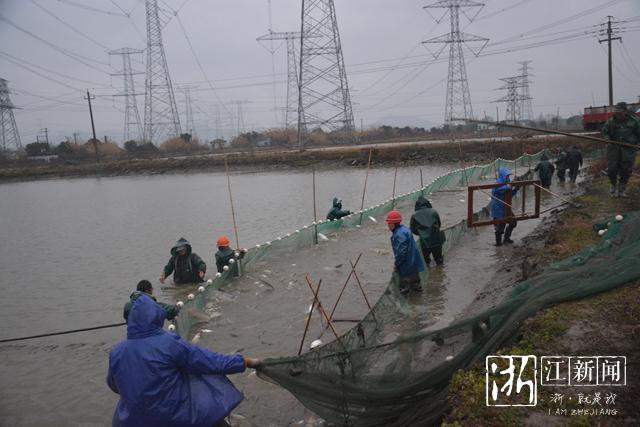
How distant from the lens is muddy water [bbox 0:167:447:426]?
6777 millimetres

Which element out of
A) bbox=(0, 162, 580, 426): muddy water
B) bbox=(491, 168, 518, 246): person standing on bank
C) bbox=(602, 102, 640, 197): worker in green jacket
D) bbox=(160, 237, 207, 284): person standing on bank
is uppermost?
bbox=(602, 102, 640, 197): worker in green jacket

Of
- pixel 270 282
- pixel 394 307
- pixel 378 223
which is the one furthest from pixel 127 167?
pixel 394 307

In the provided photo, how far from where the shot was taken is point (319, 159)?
43844 mm

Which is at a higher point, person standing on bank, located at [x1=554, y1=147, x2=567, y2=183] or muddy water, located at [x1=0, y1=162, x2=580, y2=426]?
person standing on bank, located at [x1=554, y1=147, x2=567, y2=183]

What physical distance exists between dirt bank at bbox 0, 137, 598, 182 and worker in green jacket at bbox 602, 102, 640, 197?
21369 millimetres

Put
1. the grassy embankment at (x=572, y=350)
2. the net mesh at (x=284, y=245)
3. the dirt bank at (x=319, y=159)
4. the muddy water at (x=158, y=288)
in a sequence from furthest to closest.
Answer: the dirt bank at (x=319, y=159), the net mesh at (x=284, y=245), the muddy water at (x=158, y=288), the grassy embankment at (x=572, y=350)

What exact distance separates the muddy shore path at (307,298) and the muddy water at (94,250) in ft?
0.79

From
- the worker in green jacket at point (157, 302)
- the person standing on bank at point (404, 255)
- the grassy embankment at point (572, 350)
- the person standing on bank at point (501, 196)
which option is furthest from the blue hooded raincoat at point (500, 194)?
the worker in green jacket at point (157, 302)

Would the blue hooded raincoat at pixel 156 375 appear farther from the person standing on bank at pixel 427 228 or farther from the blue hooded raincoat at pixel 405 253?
the person standing on bank at pixel 427 228

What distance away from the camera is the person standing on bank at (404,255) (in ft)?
22.7

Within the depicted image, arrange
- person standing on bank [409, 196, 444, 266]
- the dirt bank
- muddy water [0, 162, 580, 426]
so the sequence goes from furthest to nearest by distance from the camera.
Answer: the dirt bank < person standing on bank [409, 196, 444, 266] < muddy water [0, 162, 580, 426]

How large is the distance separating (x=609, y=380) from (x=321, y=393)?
2.18 meters

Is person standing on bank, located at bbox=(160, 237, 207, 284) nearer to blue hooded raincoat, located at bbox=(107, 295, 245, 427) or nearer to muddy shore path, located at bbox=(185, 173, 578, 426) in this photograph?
muddy shore path, located at bbox=(185, 173, 578, 426)

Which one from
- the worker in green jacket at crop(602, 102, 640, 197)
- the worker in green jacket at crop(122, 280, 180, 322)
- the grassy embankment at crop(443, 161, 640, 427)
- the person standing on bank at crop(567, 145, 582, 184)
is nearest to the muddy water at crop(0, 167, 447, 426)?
the worker in green jacket at crop(122, 280, 180, 322)
